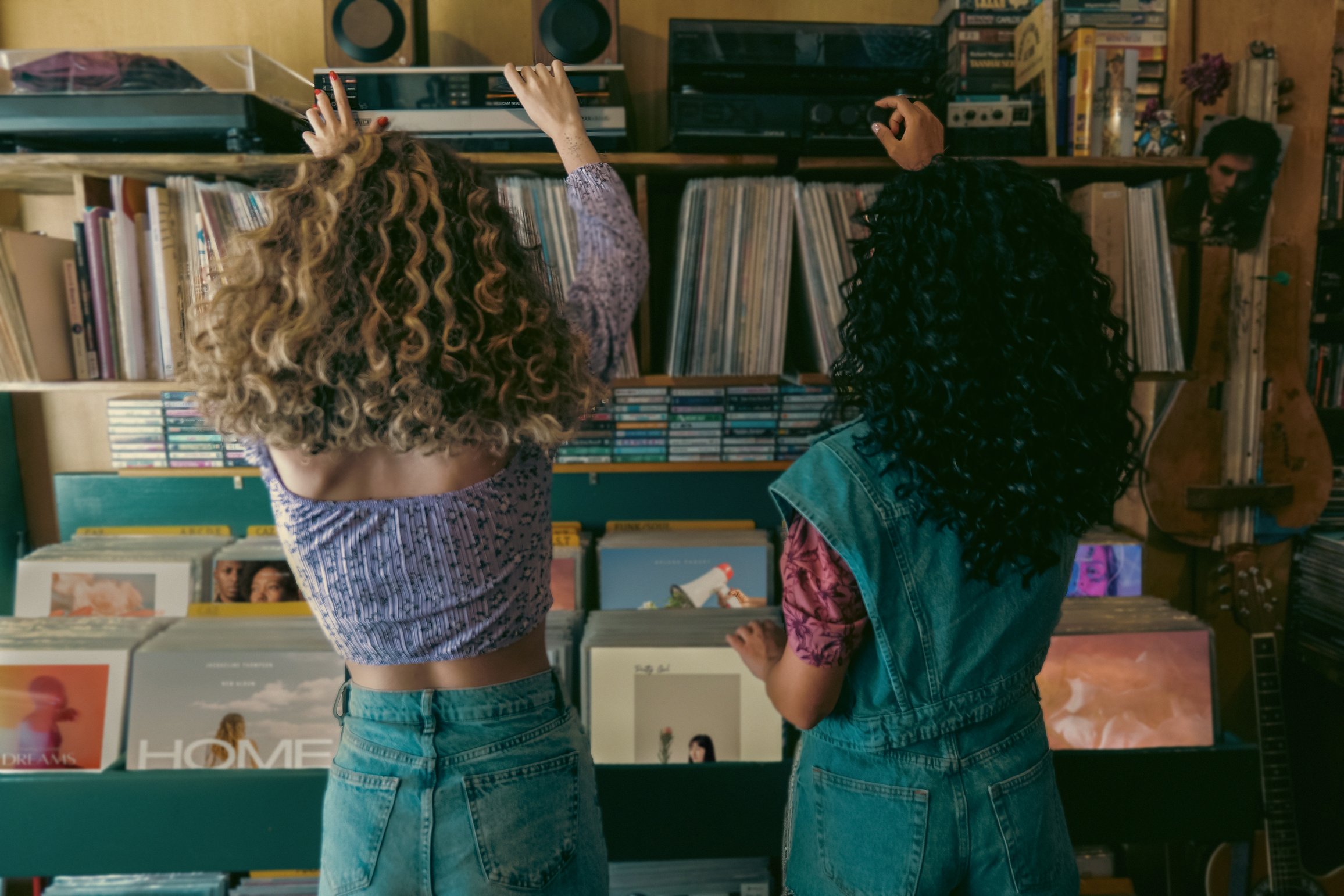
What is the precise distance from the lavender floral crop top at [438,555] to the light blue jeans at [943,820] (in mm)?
461

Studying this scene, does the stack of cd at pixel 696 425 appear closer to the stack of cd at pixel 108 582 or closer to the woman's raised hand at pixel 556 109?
the woman's raised hand at pixel 556 109

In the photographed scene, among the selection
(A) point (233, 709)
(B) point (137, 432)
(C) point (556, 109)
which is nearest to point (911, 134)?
(C) point (556, 109)

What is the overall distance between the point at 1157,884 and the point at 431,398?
201 centimetres

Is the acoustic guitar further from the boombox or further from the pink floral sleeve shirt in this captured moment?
the pink floral sleeve shirt

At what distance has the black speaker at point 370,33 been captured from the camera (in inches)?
56.5

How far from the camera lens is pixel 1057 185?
1.52m

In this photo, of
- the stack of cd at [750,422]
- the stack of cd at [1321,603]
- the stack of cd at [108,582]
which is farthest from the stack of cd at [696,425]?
the stack of cd at [1321,603]

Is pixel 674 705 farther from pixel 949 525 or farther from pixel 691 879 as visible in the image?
pixel 949 525

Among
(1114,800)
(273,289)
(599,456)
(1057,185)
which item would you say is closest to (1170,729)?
(1114,800)

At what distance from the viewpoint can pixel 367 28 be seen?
1438 millimetres

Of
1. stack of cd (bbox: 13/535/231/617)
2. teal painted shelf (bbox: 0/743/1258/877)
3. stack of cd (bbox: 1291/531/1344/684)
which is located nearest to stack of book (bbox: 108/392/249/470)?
stack of cd (bbox: 13/535/231/617)

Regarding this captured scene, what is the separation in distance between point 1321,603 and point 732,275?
59.6 inches

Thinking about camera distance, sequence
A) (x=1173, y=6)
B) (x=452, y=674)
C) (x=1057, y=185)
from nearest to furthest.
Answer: (x=452, y=674) < (x=1057, y=185) < (x=1173, y=6)

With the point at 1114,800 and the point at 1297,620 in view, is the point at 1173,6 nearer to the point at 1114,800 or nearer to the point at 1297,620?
the point at 1297,620
